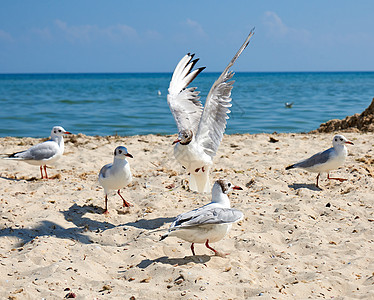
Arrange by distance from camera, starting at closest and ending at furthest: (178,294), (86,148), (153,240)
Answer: (178,294), (153,240), (86,148)

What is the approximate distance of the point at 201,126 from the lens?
584 cm

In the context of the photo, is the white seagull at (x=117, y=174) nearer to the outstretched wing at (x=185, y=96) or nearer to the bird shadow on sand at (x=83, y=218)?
the bird shadow on sand at (x=83, y=218)

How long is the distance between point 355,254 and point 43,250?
9.71ft

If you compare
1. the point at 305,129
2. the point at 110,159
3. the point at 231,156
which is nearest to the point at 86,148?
the point at 110,159

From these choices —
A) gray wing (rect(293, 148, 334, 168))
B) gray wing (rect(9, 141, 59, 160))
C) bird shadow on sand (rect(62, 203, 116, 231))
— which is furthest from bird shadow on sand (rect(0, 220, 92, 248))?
gray wing (rect(293, 148, 334, 168))

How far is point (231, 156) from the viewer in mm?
8250

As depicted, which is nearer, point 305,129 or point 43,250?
point 43,250

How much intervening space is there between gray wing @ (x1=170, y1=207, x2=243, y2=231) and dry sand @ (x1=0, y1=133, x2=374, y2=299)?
0.37m

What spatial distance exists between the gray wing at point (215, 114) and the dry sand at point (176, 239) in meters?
0.78

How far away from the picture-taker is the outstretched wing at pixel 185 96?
669 cm

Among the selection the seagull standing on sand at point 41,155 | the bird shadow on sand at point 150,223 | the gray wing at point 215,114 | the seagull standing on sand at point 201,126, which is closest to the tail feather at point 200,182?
the seagull standing on sand at point 201,126

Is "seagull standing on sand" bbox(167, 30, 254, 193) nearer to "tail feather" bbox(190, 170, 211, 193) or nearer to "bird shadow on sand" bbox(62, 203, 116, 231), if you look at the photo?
"tail feather" bbox(190, 170, 211, 193)

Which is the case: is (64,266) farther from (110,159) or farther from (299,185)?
(110,159)

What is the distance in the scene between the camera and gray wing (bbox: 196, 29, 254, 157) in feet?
18.8
